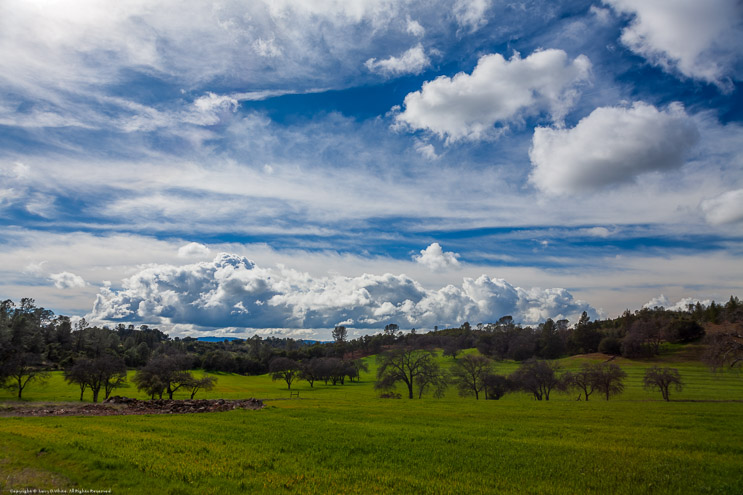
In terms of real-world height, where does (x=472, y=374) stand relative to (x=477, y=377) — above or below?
above

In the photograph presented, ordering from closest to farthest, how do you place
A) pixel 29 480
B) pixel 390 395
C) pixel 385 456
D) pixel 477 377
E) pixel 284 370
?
1. pixel 29 480
2. pixel 385 456
3. pixel 390 395
4. pixel 477 377
5. pixel 284 370

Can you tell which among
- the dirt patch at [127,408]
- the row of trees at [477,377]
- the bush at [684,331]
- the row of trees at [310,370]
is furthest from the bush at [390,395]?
the bush at [684,331]

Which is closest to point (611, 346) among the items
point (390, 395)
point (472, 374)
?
point (472, 374)

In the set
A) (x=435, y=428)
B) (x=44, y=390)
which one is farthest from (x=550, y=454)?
(x=44, y=390)

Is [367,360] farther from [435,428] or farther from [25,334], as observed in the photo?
[435,428]

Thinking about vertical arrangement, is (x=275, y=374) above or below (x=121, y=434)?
below

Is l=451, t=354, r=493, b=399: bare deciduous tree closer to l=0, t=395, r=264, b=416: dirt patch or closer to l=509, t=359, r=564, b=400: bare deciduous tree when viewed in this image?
l=509, t=359, r=564, b=400: bare deciduous tree

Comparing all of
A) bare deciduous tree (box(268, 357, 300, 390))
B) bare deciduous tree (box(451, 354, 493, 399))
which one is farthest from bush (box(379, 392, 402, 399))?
bare deciduous tree (box(268, 357, 300, 390))

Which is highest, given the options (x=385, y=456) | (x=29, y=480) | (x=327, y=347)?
(x=29, y=480)

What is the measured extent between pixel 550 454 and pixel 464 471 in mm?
5815

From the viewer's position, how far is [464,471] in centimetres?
1535

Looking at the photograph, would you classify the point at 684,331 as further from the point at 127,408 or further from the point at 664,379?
the point at 127,408

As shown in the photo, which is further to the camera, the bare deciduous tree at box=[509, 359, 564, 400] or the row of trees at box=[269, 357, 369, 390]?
the row of trees at box=[269, 357, 369, 390]

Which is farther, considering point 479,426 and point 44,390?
point 44,390
